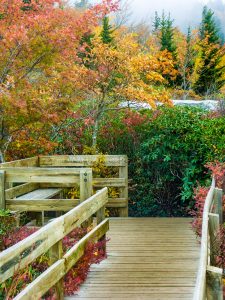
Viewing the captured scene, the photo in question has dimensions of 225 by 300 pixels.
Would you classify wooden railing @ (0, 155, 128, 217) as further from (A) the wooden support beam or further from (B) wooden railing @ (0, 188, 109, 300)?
(A) the wooden support beam

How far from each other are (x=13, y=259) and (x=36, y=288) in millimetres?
604

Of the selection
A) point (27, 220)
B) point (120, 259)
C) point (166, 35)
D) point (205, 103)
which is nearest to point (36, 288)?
point (120, 259)

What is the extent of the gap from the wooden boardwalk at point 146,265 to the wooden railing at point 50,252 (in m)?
0.51

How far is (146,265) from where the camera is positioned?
7.29 meters

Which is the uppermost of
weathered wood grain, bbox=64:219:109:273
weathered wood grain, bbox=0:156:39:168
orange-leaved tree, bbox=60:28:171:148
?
orange-leaved tree, bbox=60:28:171:148

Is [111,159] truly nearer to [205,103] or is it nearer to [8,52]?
[8,52]

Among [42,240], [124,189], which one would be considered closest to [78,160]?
A: [124,189]

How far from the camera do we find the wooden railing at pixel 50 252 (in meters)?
4.00

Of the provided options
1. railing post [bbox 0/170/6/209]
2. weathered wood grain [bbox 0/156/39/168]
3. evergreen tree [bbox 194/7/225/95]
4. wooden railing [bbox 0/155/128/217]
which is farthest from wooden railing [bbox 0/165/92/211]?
evergreen tree [bbox 194/7/225/95]

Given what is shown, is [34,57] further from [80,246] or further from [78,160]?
[80,246]

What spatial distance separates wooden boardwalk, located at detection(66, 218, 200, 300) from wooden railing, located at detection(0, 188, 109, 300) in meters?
0.51

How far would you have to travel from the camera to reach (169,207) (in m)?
12.2

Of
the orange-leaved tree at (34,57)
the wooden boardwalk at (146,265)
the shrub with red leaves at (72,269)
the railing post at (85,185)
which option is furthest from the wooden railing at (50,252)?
the orange-leaved tree at (34,57)

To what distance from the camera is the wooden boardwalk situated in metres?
6.16
